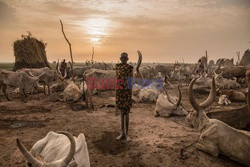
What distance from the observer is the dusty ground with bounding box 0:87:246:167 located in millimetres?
4064

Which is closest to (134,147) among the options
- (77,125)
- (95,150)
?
(95,150)

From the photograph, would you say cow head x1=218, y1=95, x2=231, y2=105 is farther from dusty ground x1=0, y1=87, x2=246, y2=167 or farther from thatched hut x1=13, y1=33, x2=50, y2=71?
thatched hut x1=13, y1=33, x2=50, y2=71

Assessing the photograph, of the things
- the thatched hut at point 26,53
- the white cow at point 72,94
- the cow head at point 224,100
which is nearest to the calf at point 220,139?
the cow head at point 224,100

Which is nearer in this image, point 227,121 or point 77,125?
point 227,121

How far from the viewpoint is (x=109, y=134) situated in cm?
559

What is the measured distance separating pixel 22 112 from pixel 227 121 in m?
8.11

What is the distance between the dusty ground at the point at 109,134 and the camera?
4064mm

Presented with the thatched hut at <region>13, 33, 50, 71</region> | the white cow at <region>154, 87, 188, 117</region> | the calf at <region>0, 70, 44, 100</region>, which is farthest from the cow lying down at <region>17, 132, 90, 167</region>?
the thatched hut at <region>13, 33, 50, 71</region>

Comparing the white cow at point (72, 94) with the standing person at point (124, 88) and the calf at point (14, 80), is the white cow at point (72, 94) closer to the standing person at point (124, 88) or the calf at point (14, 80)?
the calf at point (14, 80)

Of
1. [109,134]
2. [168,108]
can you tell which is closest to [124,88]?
[109,134]

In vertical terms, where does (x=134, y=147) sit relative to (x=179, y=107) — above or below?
below

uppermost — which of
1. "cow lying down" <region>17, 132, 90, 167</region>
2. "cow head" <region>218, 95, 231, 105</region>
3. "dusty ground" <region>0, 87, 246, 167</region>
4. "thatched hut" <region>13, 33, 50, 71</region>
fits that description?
"thatched hut" <region>13, 33, 50, 71</region>

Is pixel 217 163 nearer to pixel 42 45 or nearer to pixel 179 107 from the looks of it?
pixel 179 107

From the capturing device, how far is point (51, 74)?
42.9 ft
